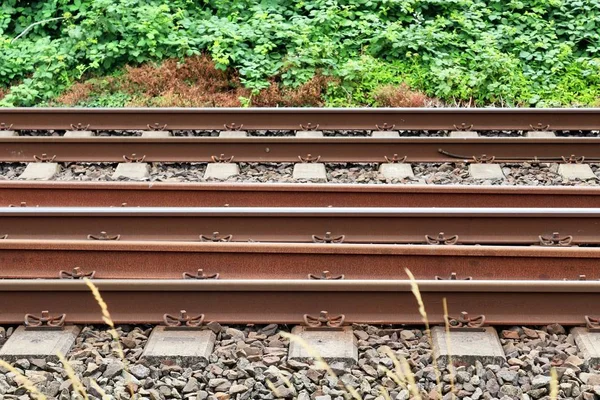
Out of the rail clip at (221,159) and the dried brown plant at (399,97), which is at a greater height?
the rail clip at (221,159)

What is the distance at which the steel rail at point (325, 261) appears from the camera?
5.24 m

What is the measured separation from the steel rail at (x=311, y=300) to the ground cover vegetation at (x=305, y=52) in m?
5.37

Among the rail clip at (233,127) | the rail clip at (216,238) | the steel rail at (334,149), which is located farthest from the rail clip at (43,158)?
the rail clip at (216,238)

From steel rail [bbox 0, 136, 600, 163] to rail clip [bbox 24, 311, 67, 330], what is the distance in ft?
11.0

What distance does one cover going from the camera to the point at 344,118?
908 centimetres

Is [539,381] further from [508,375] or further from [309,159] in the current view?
[309,159]

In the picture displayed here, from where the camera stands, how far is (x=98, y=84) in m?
10.8

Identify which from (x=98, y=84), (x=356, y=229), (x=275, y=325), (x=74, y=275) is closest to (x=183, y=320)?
(x=275, y=325)

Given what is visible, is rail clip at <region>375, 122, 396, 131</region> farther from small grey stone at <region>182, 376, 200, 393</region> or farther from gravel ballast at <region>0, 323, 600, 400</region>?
small grey stone at <region>182, 376, 200, 393</region>

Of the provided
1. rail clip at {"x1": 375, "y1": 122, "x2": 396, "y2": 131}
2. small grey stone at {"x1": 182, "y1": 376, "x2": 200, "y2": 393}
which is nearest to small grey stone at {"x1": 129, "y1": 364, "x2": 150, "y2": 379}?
small grey stone at {"x1": 182, "y1": 376, "x2": 200, "y2": 393}

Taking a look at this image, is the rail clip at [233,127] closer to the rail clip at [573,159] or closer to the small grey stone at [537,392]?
the rail clip at [573,159]

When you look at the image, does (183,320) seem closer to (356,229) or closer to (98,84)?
(356,229)

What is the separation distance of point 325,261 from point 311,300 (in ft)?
1.51

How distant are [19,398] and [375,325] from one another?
189 centimetres
